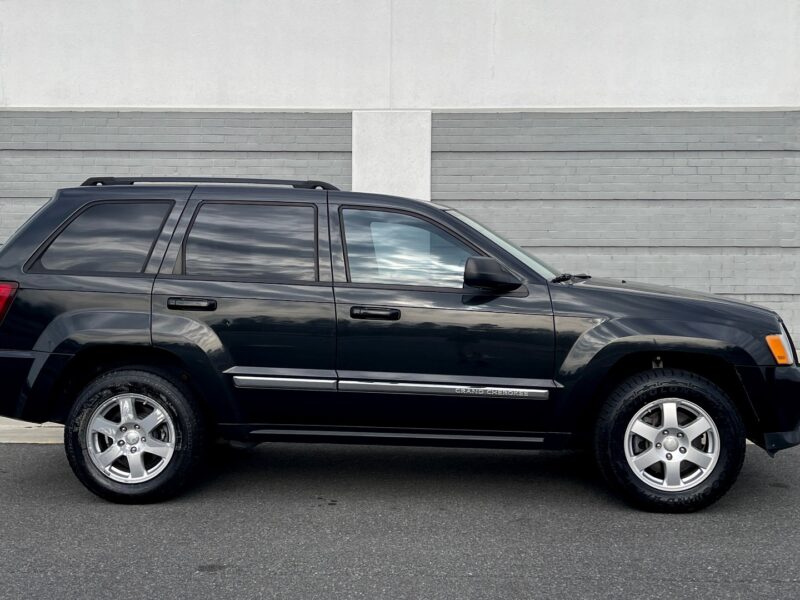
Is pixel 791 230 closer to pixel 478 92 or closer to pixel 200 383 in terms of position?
pixel 478 92

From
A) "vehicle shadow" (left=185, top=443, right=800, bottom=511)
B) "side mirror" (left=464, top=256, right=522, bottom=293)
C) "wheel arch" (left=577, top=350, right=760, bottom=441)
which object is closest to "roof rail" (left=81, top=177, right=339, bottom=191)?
"side mirror" (left=464, top=256, right=522, bottom=293)

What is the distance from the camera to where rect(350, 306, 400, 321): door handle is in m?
4.93

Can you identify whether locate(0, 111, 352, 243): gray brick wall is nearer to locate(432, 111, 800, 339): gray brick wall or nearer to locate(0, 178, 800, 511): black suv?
locate(432, 111, 800, 339): gray brick wall

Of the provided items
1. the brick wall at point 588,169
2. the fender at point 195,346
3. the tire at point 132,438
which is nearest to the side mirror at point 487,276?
the fender at point 195,346

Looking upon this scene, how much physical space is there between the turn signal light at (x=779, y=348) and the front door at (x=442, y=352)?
1.17 m

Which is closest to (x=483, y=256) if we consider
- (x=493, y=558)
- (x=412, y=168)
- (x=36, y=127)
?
(x=493, y=558)

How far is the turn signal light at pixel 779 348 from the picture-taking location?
4.91m

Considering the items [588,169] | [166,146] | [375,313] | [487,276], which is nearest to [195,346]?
[375,313]

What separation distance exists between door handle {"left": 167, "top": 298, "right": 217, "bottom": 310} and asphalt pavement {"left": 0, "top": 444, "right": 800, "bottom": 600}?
42.6 inches

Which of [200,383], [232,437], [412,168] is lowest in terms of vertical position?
[232,437]

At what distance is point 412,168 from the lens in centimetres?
1110

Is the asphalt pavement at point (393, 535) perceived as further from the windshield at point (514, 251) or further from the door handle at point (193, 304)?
the windshield at point (514, 251)

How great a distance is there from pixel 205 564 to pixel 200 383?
117 cm

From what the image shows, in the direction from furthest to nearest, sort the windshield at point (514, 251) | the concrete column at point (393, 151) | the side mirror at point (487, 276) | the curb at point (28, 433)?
the concrete column at point (393, 151), the curb at point (28, 433), the windshield at point (514, 251), the side mirror at point (487, 276)
